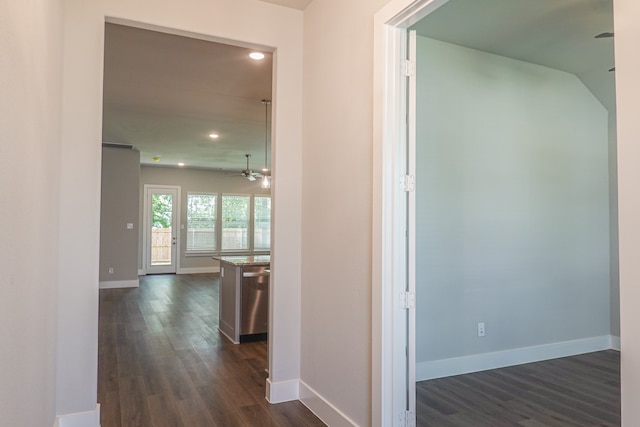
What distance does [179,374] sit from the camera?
353cm

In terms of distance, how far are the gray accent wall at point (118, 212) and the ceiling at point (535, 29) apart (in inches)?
265

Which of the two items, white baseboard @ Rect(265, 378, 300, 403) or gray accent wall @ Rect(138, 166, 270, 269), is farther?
gray accent wall @ Rect(138, 166, 270, 269)

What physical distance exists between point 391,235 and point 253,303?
2.83 m

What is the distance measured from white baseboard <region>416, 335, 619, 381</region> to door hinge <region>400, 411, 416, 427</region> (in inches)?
49.2

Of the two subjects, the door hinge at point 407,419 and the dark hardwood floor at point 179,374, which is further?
the dark hardwood floor at point 179,374

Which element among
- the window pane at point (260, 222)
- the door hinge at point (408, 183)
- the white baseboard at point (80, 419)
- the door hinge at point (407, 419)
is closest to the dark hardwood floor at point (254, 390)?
the white baseboard at point (80, 419)

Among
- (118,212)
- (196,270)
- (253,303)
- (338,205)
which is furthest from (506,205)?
(196,270)

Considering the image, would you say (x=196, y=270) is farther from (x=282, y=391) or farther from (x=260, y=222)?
(x=282, y=391)

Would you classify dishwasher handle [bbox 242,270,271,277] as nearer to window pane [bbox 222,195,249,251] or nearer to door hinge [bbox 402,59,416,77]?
door hinge [bbox 402,59,416,77]

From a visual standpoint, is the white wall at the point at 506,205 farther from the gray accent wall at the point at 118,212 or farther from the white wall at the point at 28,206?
the gray accent wall at the point at 118,212

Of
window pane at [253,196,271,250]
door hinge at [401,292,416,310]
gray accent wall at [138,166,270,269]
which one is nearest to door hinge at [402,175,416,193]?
door hinge at [401,292,416,310]

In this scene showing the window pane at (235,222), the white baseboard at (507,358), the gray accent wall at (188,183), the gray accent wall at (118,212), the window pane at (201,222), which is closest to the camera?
the white baseboard at (507,358)

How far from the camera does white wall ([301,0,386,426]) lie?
232cm

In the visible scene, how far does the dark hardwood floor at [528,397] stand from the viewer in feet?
9.00
